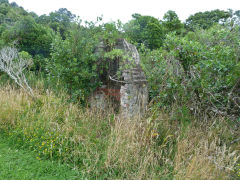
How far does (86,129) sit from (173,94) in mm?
2031

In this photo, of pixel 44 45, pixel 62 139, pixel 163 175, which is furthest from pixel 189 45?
pixel 44 45

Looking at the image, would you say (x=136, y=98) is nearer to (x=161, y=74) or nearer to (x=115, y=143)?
(x=161, y=74)

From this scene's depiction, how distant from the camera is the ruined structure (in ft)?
14.5

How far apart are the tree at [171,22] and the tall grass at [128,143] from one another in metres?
13.9

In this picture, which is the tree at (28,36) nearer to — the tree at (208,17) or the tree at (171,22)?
the tree at (171,22)

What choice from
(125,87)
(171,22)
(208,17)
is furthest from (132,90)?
(208,17)

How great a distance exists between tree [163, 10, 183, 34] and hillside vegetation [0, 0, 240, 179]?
12.2 metres

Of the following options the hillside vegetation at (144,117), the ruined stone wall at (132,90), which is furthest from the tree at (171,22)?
the ruined stone wall at (132,90)

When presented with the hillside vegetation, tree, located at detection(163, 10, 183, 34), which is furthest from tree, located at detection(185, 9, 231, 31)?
the hillside vegetation

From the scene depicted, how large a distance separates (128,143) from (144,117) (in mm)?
838

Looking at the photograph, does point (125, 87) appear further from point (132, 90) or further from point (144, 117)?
point (144, 117)

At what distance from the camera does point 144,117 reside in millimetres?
3906

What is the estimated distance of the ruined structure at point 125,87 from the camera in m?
4.41

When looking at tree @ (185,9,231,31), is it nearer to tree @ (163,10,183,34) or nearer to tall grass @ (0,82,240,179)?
tree @ (163,10,183,34)
